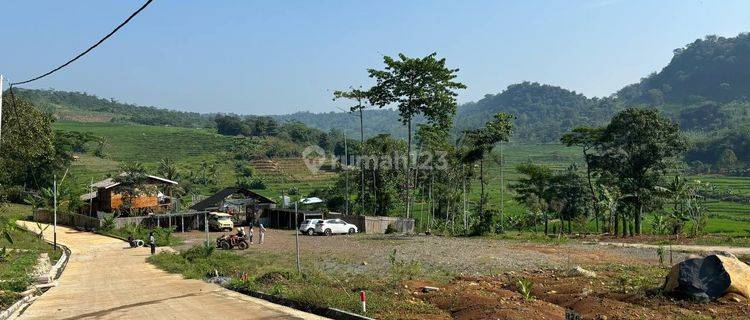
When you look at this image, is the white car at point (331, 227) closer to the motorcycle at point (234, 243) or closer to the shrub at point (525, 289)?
the motorcycle at point (234, 243)

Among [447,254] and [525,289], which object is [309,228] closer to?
[447,254]

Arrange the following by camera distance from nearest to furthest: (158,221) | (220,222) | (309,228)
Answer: (309,228) < (220,222) < (158,221)

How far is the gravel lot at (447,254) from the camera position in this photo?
73.7 ft

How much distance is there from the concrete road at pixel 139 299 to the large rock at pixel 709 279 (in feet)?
29.6

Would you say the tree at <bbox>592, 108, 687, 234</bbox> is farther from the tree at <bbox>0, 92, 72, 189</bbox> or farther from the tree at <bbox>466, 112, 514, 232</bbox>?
the tree at <bbox>0, 92, 72, 189</bbox>

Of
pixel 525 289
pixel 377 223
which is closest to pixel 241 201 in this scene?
pixel 377 223

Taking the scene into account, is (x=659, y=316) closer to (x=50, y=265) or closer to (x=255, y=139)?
(x=50, y=265)

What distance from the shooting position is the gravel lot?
73.7 ft

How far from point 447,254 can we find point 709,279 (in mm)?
14335

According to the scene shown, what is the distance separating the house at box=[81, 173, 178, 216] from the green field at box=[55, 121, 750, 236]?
2427 centimetres

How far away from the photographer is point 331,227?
4125 cm

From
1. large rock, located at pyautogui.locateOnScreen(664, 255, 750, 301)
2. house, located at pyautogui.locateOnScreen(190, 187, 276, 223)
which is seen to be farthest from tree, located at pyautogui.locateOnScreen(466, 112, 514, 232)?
large rock, located at pyautogui.locateOnScreen(664, 255, 750, 301)

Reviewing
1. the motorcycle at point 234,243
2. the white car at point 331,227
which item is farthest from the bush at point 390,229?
the motorcycle at point 234,243

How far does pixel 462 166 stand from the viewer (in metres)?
59.2
